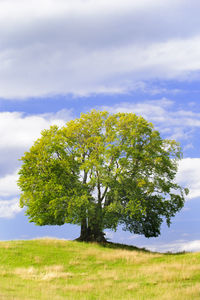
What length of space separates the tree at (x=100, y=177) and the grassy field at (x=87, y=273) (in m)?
3.82

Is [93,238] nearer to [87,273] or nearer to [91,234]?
[91,234]

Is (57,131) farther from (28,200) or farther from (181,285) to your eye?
(181,285)

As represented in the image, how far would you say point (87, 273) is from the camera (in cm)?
2692

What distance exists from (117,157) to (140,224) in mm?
9045

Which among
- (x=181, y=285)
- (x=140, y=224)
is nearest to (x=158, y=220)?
(x=140, y=224)

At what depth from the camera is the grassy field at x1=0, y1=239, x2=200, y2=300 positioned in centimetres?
1964

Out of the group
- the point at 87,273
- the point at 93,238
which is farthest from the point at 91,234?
the point at 87,273

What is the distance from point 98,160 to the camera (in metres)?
39.3

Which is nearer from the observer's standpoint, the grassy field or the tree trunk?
the grassy field

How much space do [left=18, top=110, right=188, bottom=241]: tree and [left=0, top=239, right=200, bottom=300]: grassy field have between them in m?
3.82

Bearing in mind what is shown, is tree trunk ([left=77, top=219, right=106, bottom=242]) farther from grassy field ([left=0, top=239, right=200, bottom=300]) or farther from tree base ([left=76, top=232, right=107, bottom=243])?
grassy field ([left=0, top=239, right=200, bottom=300])

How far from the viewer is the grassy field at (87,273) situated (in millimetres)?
19641

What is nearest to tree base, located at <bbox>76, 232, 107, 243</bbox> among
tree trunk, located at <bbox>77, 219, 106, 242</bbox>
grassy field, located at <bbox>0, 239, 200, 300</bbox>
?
tree trunk, located at <bbox>77, 219, 106, 242</bbox>

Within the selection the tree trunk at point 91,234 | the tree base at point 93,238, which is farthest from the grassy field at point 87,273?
the tree trunk at point 91,234
